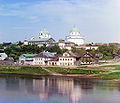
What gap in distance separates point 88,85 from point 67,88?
273 centimetres

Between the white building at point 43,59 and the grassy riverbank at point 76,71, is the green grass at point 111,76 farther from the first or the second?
the white building at point 43,59

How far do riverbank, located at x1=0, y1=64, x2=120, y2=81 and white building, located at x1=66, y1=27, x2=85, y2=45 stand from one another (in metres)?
43.6

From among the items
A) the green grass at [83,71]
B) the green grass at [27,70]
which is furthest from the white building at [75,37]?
the green grass at [83,71]

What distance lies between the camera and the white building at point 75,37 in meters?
85.1

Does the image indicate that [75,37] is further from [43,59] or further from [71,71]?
[71,71]

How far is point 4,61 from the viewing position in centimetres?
5206

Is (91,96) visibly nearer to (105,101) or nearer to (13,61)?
(105,101)

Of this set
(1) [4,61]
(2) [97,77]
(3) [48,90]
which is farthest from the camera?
(1) [4,61]

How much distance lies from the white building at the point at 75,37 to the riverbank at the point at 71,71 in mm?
43577

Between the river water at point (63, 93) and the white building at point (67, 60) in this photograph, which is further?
the white building at point (67, 60)

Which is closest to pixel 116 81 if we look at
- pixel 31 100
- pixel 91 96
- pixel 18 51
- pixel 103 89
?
pixel 103 89

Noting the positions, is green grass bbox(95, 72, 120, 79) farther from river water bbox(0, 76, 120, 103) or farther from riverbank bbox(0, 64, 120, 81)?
river water bbox(0, 76, 120, 103)

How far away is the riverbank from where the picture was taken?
33312 mm

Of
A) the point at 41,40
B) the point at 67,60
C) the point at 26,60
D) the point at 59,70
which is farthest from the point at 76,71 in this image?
the point at 41,40
